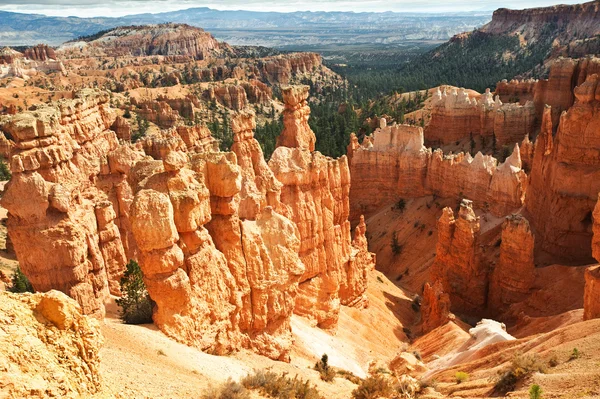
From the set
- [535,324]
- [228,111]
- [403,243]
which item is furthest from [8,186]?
[228,111]

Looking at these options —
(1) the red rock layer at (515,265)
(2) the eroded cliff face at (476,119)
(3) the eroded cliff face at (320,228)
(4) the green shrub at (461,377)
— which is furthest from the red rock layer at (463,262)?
(2) the eroded cliff face at (476,119)

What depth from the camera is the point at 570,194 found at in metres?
27.2

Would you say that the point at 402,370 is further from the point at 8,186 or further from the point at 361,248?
the point at 8,186

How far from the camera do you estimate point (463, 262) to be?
2711 cm

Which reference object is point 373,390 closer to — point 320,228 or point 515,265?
point 320,228

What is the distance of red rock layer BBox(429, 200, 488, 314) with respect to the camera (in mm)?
26578

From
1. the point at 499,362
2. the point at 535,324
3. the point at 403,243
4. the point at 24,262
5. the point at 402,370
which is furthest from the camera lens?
the point at 403,243

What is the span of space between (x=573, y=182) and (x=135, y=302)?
2338 centimetres

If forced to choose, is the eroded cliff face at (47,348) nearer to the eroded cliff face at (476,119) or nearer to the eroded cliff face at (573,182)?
the eroded cliff face at (573,182)

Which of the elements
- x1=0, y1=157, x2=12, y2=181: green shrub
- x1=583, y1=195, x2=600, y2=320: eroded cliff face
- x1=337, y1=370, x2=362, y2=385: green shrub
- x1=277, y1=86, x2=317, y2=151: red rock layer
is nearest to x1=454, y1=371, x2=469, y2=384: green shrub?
x1=337, y1=370, x2=362, y2=385: green shrub

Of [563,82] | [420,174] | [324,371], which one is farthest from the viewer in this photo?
[563,82]

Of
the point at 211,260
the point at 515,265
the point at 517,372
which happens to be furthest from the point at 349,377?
the point at 515,265

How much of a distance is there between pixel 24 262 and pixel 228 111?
7999 cm

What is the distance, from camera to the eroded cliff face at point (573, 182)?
26.4 metres
